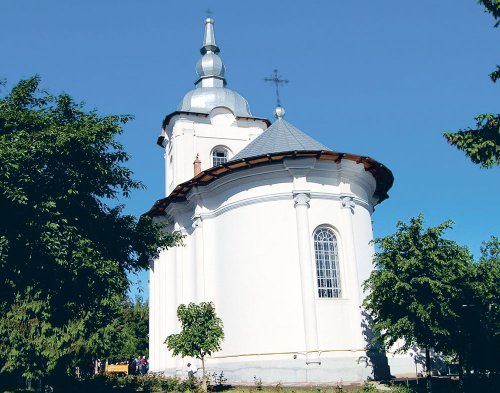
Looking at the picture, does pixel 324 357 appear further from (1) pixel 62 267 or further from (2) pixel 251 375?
(1) pixel 62 267

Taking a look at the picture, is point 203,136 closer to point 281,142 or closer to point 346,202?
point 281,142

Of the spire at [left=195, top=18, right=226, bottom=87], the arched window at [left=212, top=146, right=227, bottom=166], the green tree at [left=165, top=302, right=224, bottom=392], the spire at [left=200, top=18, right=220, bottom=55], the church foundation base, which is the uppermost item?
the spire at [left=200, top=18, right=220, bottom=55]

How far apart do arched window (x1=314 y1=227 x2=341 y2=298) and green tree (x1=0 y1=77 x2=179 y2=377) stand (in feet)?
27.8

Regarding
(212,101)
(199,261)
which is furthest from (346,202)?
(212,101)

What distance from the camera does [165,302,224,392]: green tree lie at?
67.7 feet

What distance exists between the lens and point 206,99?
34312 mm

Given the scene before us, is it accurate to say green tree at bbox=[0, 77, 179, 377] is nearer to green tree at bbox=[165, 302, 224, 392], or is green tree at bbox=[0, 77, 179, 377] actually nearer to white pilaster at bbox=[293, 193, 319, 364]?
green tree at bbox=[165, 302, 224, 392]

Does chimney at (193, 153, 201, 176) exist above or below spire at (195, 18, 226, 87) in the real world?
below

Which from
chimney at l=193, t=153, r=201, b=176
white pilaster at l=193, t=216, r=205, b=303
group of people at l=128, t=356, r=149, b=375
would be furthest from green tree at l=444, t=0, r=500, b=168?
group of people at l=128, t=356, r=149, b=375

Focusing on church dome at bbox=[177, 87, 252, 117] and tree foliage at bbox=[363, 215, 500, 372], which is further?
church dome at bbox=[177, 87, 252, 117]

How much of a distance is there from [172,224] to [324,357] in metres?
12.2

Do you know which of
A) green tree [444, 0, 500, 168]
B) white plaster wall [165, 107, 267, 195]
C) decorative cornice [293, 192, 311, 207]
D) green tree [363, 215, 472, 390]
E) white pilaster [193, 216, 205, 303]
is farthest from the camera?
white plaster wall [165, 107, 267, 195]

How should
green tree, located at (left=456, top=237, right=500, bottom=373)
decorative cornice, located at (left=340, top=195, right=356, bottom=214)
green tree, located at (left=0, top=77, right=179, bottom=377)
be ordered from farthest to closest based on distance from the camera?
decorative cornice, located at (left=340, top=195, right=356, bottom=214)
green tree, located at (left=456, top=237, right=500, bottom=373)
green tree, located at (left=0, top=77, right=179, bottom=377)

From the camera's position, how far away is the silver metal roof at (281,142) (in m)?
25.1
